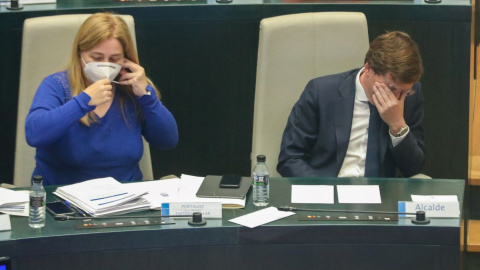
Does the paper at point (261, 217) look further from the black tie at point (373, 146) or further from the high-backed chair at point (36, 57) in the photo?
the high-backed chair at point (36, 57)

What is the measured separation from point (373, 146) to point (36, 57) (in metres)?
1.32

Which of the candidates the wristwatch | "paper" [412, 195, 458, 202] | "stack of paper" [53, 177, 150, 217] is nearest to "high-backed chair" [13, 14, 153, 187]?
"stack of paper" [53, 177, 150, 217]

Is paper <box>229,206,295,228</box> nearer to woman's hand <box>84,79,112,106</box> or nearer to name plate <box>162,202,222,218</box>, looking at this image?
name plate <box>162,202,222,218</box>

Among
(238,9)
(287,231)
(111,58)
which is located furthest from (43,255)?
(238,9)

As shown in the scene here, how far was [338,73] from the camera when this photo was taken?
3.81 metres

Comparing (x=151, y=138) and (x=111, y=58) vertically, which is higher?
(x=111, y=58)

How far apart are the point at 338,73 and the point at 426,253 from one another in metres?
1.11

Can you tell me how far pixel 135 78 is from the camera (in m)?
3.48

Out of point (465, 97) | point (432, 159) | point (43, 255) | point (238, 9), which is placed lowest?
point (43, 255)

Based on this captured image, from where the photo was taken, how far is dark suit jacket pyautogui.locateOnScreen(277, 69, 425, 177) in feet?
12.0

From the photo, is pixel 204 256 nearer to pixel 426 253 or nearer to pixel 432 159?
pixel 426 253

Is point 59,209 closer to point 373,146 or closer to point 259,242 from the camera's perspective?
point 259,242

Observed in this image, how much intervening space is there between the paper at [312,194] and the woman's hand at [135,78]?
676 millimetres

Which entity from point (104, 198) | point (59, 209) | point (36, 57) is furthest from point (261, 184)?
point (36, 57)
